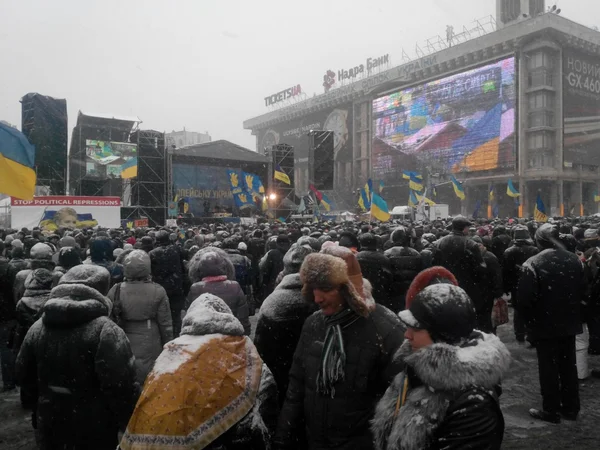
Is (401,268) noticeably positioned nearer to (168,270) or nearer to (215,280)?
(215,280)

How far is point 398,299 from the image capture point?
567cm

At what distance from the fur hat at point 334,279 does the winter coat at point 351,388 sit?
0.31ft

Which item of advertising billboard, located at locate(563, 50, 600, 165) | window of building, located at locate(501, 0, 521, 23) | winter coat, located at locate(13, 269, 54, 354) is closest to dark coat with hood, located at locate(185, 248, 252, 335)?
winter coat, located at locate(13, 269, 54, 354)

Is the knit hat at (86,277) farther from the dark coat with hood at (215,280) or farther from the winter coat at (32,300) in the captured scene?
the winter coat at (32,300)

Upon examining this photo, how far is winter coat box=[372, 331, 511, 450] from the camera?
1611 millimetres

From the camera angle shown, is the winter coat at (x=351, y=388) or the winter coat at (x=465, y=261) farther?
the winter coat at (x=465, y=261)

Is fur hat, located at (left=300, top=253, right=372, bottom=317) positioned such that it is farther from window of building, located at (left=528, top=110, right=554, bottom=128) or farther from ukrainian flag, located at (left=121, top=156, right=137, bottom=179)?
window of building, located at (left=528, top=110, right=554, bottom=128)

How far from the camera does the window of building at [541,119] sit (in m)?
42.8

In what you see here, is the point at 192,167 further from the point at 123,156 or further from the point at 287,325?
the point at 287,325

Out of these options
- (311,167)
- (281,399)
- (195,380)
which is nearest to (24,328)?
(281,399)

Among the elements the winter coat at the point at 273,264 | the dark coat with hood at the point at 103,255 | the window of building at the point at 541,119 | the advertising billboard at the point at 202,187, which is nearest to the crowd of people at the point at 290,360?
the dark coat with hood at the point at 103,255

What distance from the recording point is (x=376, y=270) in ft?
17.3

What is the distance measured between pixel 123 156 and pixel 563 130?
37746mm

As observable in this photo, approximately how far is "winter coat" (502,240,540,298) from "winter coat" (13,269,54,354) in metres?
5.85
